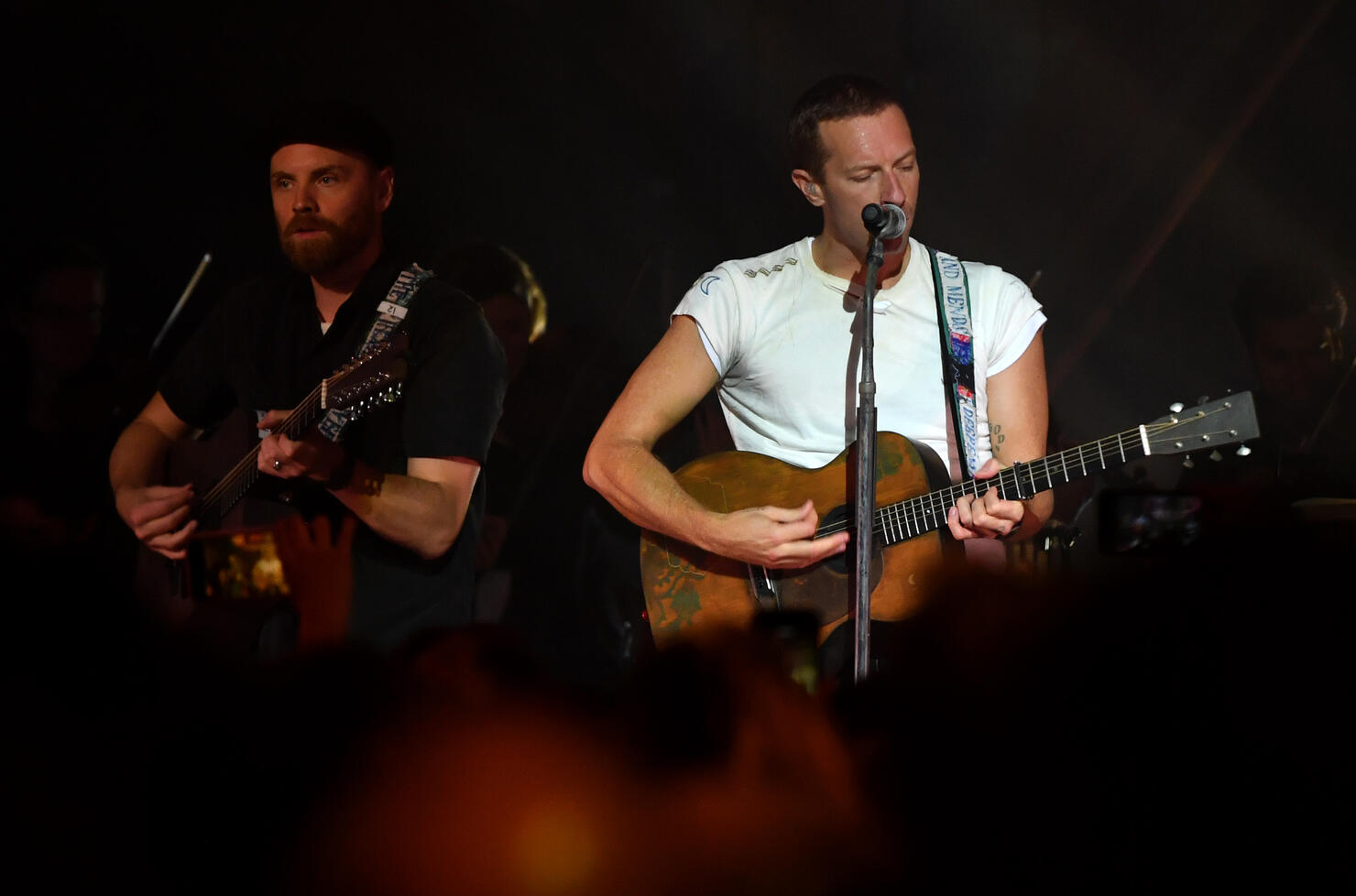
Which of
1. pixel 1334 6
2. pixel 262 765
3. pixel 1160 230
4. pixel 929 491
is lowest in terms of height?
pixel 262 765

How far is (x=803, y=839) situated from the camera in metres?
1.28

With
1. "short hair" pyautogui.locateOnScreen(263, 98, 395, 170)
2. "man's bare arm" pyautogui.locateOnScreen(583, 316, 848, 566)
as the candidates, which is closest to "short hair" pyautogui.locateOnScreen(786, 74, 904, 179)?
"man's bare arm" pyautogui.locateOnScreen(583, 316, 848, 566)

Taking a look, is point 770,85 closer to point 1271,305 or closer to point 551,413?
point 551,413

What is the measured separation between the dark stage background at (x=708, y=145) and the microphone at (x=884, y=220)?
6.75 feet

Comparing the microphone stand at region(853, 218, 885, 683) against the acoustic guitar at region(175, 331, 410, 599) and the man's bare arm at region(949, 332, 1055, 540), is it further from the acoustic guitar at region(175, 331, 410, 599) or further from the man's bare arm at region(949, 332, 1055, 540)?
the acoustic guitar at region(175, 331, 410, 599)

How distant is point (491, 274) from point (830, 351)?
189cm

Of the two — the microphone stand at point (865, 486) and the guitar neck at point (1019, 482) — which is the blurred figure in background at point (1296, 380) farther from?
A: the microphone stand at point (865, 486)

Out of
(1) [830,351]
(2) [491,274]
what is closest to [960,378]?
(1) [830,351]

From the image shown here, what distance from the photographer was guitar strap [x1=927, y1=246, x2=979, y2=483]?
3.17 m

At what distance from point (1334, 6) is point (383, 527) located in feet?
12.6

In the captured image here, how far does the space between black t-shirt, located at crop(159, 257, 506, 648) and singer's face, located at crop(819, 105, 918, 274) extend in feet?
3.54

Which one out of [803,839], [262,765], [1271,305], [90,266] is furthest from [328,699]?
[1271,305]

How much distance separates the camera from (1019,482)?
2.92 m

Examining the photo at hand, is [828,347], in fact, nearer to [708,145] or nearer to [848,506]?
[848,506]
